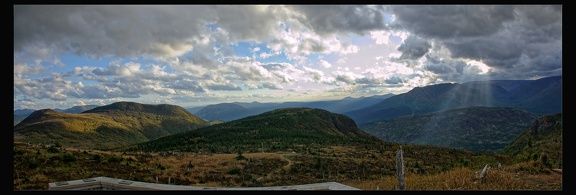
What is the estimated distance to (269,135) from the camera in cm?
8806

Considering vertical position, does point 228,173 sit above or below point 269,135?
above

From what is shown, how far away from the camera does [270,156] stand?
44375mm

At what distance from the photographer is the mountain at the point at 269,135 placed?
66500 millimetres

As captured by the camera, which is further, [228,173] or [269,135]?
[269,135]

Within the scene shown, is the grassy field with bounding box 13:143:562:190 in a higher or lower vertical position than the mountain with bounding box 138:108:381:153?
higher

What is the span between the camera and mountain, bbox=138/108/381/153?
218ft

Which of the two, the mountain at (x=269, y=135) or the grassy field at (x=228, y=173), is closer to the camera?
the grassy field at (x=228, y=173)

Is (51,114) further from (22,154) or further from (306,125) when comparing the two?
(22,154)

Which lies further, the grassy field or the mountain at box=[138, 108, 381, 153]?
the mountain at box=[138, 108, 381, 153]

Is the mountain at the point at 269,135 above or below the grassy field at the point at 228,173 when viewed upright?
below
